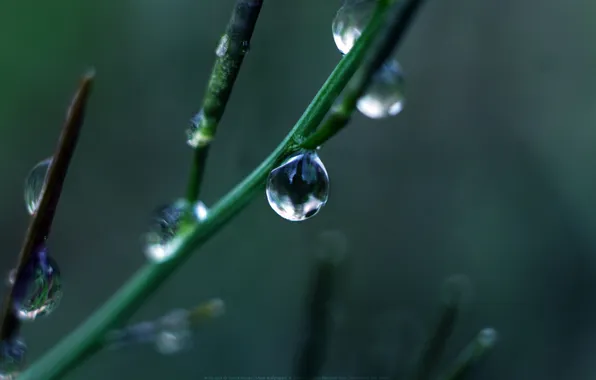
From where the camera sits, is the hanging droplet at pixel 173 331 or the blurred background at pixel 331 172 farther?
the blurred background at pixel 331 172

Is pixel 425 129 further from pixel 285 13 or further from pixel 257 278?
pixel 257 278

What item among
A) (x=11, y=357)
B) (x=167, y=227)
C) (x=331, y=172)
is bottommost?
(x=11, y=357)

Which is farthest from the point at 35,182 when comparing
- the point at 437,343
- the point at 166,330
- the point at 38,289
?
the point at 437,343

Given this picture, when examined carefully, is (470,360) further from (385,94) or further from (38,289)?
(38,289)

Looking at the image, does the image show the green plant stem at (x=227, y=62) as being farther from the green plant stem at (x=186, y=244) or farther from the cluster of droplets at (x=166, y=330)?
the cluster of droplets at (x=166, y=330)

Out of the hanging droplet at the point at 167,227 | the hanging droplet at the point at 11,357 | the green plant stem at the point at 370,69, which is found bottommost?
the hanging droplet at the point at 11,357

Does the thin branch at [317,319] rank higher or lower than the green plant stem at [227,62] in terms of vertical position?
lower

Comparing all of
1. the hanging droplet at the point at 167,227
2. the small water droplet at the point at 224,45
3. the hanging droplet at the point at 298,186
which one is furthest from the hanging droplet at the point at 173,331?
the small water droplet at the point at 224,45

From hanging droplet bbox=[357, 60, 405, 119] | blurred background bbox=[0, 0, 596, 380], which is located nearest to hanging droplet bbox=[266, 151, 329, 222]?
hanging droplet bbox=[357, 60, 405, 119]
